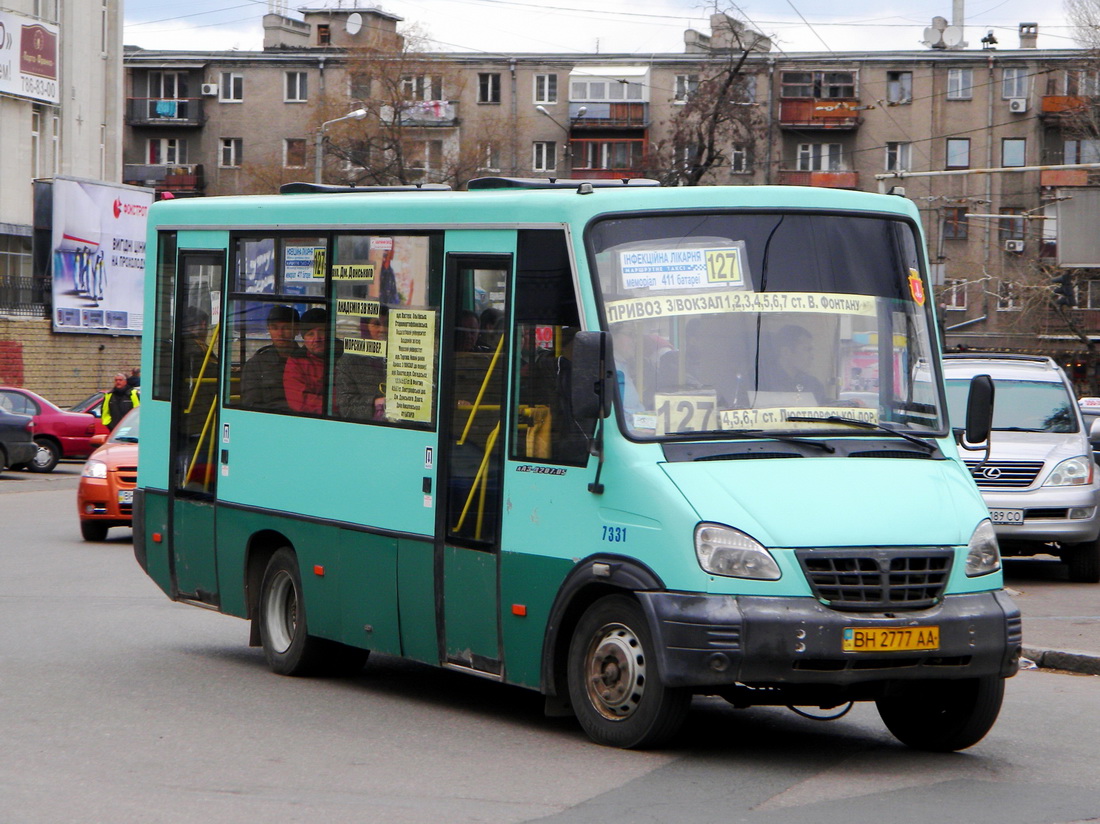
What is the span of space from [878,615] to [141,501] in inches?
225

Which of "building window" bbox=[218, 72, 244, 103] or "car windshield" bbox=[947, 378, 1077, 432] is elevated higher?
"building window" bbox=[218, 72, 244, 103]

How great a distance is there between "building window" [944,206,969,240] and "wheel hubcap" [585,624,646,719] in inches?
2748

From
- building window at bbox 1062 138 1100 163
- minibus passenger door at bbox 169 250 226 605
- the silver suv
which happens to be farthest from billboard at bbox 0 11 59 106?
building window at bbox 1062 138 1100 163

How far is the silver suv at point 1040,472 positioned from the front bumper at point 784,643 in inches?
341

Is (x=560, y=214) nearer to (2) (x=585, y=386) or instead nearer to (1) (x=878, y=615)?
(2) (x=585, y=386)

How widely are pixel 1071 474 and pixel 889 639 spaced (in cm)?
958

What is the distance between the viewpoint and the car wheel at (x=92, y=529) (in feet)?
64.4

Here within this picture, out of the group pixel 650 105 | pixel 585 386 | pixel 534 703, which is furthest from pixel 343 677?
pixel 650 105

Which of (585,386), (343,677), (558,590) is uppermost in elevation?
(585,386)

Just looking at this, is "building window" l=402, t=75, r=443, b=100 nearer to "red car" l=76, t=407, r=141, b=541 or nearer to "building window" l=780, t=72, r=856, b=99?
"building window" l=780, t=72, r=856, b=99

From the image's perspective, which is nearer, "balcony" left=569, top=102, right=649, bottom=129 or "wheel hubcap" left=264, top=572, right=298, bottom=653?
"wheel hubcap" left=264, top=572, right=298, bottom=653

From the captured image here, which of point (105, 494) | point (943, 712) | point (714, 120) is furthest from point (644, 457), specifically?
point (714, 120)

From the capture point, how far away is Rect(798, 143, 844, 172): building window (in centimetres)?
7625

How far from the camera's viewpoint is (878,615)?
→ 23.3ft
